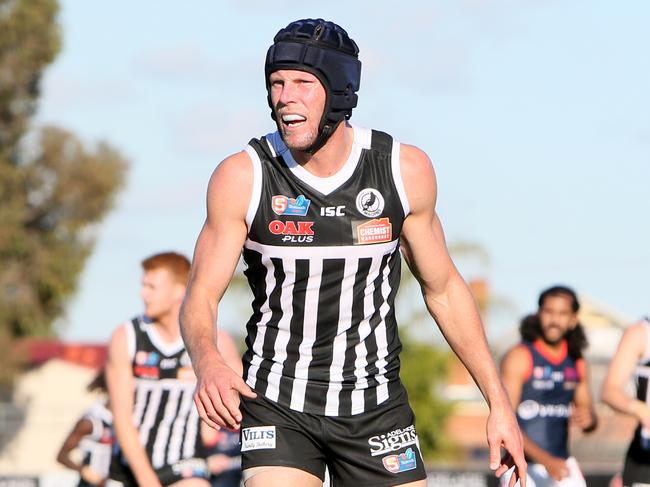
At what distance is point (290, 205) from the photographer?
5926mm

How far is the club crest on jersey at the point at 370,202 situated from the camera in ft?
19.5

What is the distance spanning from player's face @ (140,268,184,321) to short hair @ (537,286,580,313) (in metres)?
3.16

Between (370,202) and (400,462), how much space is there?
3.60ft

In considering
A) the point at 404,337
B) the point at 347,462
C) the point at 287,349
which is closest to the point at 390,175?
the point at 287,349

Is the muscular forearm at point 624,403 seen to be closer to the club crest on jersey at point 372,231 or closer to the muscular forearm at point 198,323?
the club crest on jersey at point 372,231

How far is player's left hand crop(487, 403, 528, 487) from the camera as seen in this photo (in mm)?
5871

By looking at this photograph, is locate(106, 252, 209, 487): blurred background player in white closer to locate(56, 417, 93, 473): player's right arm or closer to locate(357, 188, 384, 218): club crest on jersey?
locate(56, 417, 93, 473): player's right arm

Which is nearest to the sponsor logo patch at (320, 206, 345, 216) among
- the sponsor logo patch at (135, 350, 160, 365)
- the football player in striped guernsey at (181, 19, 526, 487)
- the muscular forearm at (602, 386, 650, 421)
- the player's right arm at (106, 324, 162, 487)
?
the football player in striped guernsey at (181, 19, 526, 487)

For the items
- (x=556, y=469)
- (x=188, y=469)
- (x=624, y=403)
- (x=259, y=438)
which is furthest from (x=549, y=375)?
(x=259, y=438)

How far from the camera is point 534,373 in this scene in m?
11.2

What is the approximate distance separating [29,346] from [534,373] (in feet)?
93.0

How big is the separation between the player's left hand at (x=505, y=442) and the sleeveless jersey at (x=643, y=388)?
3754 millimetres

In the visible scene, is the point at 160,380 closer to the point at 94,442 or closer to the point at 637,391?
the point at 94,442

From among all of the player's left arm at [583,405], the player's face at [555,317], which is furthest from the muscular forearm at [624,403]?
the player's left arm at [583,405]
